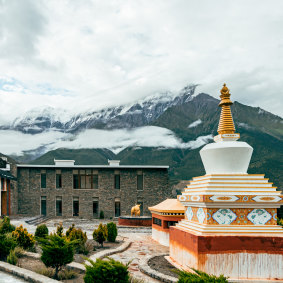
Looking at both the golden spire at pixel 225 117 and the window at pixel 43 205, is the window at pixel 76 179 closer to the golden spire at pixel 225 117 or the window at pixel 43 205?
the window at pixel 43 205

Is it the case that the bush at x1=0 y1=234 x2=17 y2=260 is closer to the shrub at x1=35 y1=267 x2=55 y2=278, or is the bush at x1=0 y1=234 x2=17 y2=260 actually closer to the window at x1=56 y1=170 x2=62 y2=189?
the shrub at x1=35 y1=267 x2=55 y2=278

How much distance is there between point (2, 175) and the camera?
30.6 m

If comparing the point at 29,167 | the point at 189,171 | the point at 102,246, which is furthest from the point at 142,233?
the point at 189,171

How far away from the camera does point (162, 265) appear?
1297cm

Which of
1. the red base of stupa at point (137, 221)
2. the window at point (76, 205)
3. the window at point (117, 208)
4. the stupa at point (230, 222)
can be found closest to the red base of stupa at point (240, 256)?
the stupa at point (230, 222)

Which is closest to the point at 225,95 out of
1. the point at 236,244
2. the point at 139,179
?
the point at 236,244

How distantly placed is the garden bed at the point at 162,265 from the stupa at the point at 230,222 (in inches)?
17.0

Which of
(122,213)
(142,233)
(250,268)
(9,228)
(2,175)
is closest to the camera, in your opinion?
(250,268)

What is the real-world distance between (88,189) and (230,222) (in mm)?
30452

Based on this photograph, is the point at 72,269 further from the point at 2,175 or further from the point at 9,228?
the point at 2,175

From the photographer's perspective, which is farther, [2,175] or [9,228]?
[2,175]

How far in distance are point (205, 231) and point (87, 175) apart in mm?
A: 30796

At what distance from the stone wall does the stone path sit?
1864cm

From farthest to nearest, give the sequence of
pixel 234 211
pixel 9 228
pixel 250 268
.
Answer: pixel 9 228, pixel 234 211, pixel 250 268
